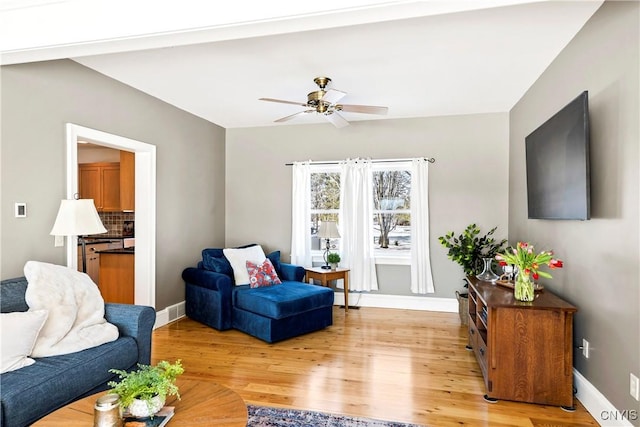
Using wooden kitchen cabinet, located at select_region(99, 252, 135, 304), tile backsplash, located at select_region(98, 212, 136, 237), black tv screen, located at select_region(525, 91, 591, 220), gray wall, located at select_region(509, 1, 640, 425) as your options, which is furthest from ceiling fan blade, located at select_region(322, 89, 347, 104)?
tile backsplash, located at select_region(98, 212, 136, 237)

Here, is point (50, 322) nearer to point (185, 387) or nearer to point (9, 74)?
point (185, 387)

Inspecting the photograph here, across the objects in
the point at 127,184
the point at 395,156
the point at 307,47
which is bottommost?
the point at 127,184

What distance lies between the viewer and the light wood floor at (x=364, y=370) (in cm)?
247

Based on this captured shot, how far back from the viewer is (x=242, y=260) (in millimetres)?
4531

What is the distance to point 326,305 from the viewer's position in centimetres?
416

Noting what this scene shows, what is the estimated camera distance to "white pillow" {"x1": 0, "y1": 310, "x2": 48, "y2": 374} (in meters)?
1.97

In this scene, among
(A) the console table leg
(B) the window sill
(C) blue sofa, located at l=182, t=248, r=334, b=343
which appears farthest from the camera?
(B) the window sill

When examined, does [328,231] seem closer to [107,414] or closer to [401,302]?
[401,302]

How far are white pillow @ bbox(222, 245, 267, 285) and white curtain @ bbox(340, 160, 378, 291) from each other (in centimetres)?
124

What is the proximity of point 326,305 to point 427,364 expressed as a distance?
50.7 inches

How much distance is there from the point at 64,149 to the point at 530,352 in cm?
386

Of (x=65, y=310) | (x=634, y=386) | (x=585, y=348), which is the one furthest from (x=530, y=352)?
(x=65, y=310)

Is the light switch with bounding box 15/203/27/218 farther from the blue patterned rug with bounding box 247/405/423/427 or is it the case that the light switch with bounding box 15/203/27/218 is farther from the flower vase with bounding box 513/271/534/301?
the flower vase with bounding box 513/271/534/301

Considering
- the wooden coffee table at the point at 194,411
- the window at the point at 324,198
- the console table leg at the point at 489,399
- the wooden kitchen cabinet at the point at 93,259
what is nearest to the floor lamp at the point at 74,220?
the wooden coffee table at the point at 194,411
